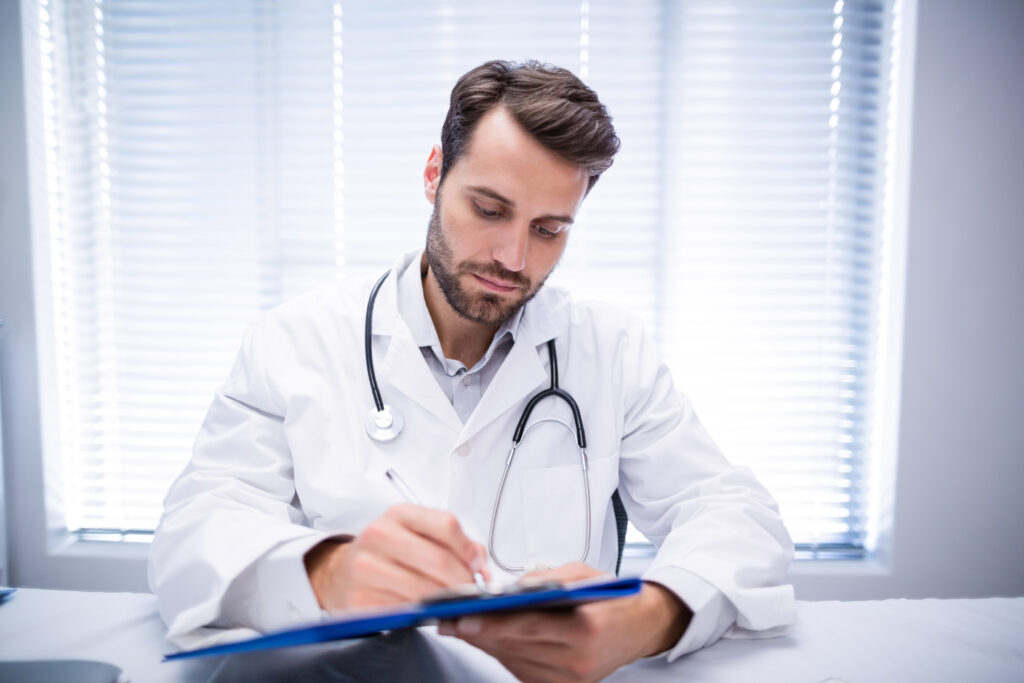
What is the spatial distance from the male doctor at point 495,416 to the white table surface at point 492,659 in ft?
0.14

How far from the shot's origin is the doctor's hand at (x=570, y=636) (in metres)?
0.50

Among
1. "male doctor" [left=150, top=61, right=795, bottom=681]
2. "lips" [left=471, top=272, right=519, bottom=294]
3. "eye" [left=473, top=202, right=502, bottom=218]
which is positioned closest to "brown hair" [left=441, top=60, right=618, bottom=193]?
"male doctor" [left=150, top=61, right=795, bottom=681]

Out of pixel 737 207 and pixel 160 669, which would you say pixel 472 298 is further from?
pixel 737 207

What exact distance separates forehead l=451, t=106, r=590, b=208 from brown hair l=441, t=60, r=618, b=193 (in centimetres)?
1

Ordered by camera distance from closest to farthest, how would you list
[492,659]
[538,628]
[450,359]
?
[538,628] < [492,659] < [450,359]

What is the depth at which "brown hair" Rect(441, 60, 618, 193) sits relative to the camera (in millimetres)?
913

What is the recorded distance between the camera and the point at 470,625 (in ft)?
Result: 1.47

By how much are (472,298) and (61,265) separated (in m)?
1.45

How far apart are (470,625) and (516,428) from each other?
53 centimetres

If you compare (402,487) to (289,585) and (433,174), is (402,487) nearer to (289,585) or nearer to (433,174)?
(289,585)

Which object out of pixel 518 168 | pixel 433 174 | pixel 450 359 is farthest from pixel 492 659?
pixel 433 174

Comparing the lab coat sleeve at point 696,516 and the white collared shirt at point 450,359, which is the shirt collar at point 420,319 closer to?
the white collared shirt at point 450,359

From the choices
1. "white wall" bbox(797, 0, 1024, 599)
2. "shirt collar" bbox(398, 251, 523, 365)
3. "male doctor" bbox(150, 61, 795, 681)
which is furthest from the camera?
"white wall" bbox(797, 0, 1024, 599)

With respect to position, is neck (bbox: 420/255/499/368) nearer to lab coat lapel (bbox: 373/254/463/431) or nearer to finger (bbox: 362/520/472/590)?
lab coat lapel (bbox: 373/254/463/431)
